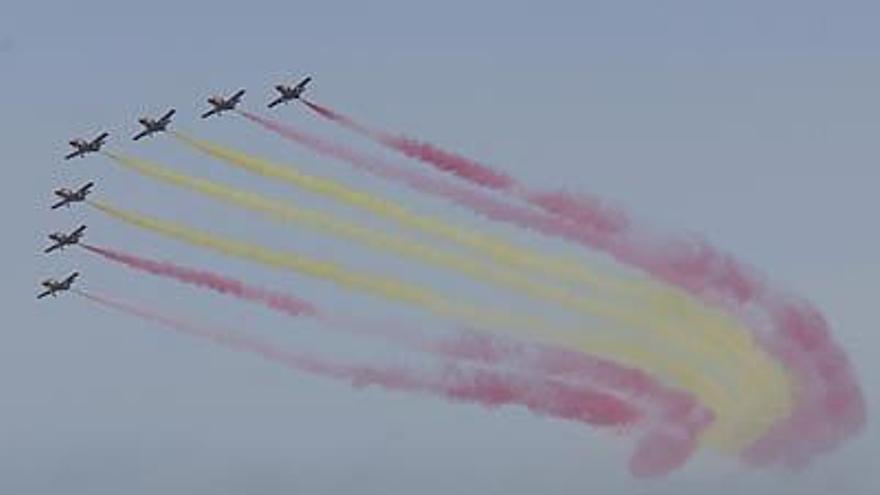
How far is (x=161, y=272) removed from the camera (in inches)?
5182

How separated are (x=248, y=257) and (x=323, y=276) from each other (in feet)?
15.3

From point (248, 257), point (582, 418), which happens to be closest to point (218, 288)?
point (248, 257)

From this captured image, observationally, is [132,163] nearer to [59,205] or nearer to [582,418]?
[59,205]

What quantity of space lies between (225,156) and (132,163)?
281 inches

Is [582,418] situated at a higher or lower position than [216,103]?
lower

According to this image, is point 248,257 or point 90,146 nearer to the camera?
point 248,257

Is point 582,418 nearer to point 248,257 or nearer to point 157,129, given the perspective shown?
point 248,257

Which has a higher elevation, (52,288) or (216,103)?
(216,103)

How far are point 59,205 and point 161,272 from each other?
1399 centimetres

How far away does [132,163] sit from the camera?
437ft

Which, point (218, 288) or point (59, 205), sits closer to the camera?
point (218, 288)

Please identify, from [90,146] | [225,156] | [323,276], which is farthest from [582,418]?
[90,146]

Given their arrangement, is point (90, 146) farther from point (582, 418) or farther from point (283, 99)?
point (582, 418)

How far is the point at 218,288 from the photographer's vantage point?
5177 inches
